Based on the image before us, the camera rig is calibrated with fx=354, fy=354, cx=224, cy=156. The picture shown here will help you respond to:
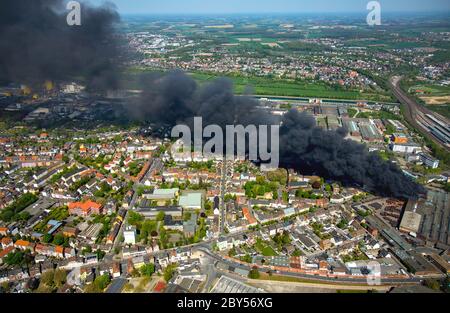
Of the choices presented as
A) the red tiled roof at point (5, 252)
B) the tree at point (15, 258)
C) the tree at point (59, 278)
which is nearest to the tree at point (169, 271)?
the tree at point (59, 278)

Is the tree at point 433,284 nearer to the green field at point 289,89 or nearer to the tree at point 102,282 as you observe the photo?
the tree at point 102,282

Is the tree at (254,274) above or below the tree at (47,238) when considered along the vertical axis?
below

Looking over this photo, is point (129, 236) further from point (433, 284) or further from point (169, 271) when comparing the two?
point (433, 284)

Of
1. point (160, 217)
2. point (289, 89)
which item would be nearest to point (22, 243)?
point (160, 217)

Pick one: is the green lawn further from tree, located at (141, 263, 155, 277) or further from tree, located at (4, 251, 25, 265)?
tree, located at (4, 251, 25, 265)

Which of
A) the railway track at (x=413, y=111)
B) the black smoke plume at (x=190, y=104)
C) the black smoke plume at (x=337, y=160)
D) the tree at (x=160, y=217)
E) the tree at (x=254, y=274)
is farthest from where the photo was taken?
the railway track at (x=413, y=111)

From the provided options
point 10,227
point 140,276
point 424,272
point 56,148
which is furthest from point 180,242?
point 56,148

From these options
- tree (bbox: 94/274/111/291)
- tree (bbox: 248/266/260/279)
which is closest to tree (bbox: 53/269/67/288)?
tree (bbox: 94/274/111/291)
